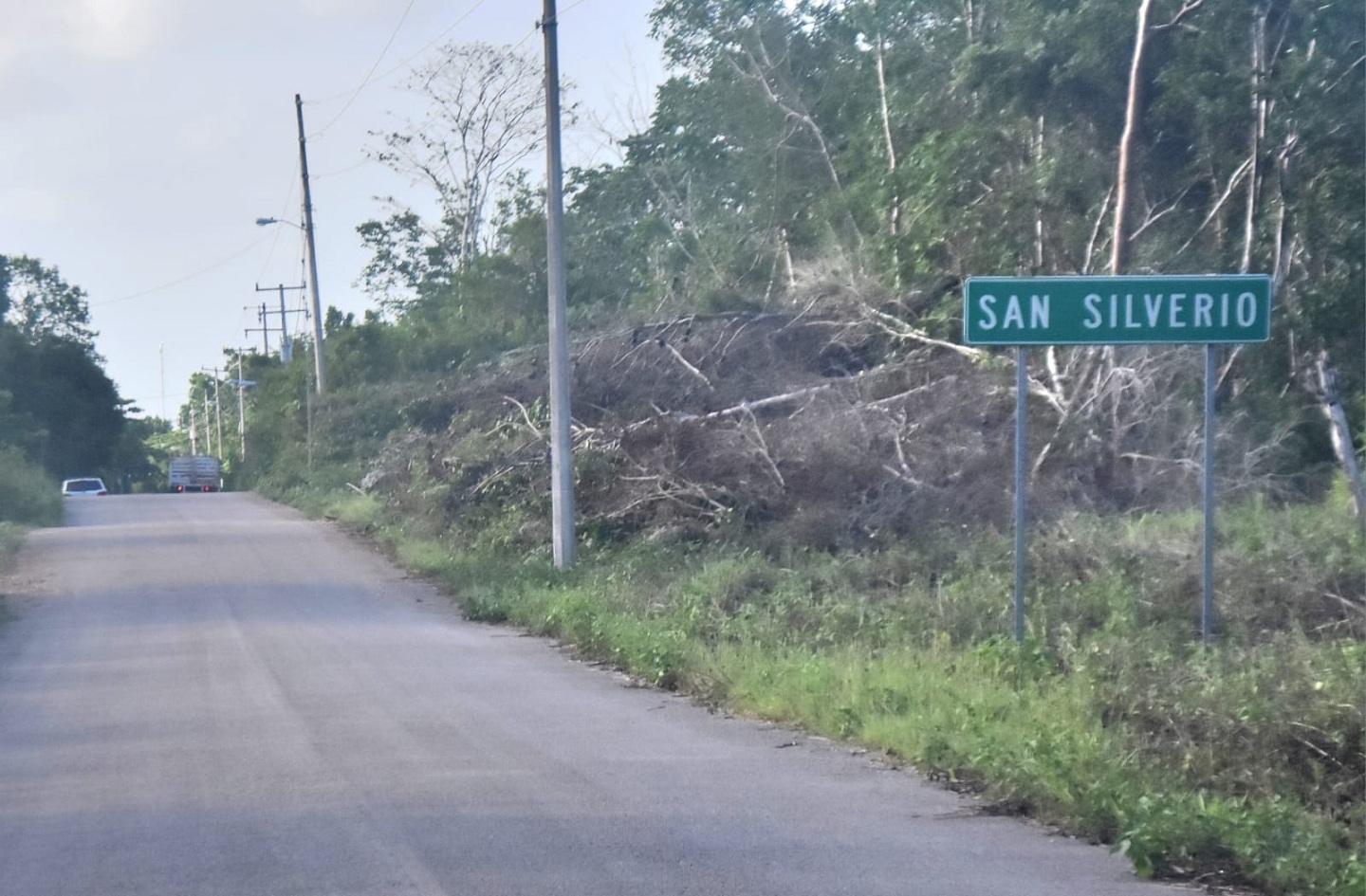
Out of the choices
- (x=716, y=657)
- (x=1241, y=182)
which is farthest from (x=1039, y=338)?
(x=1241, y=182)

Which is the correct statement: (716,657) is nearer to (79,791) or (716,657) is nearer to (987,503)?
(79,791)

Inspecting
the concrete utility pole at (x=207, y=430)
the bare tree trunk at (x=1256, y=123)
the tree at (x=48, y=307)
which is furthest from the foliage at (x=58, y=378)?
the bare tree trunk at (x=1256, y=123)

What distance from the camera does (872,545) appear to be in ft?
57.0

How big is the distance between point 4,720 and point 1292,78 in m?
15.1

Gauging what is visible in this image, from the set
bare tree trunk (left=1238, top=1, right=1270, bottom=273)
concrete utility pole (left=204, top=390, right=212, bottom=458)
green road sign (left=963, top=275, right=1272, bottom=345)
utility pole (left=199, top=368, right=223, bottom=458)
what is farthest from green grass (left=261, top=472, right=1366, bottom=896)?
concrete utility pole (left=204, top=390, right=212, bottom=458)

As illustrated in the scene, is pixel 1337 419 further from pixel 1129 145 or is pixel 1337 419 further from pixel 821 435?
pixel 821 435

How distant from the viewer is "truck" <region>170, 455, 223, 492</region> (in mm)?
70125

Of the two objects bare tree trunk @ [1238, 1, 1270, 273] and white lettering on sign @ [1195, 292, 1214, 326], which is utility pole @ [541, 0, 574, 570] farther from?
white lettering on sign @ [1195, 292, 1214, 326]

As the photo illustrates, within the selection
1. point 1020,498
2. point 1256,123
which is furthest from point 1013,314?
point 1256,123

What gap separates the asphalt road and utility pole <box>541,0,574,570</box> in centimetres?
335

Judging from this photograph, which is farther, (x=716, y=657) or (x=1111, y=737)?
(x=716, y=657)

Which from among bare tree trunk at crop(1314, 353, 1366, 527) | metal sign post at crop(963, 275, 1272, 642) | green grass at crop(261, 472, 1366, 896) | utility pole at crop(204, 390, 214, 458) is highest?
utility pole at crop(204, 390, 214, 458)

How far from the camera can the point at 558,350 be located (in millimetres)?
18141

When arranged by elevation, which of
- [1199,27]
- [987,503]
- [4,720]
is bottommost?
[4,720]
